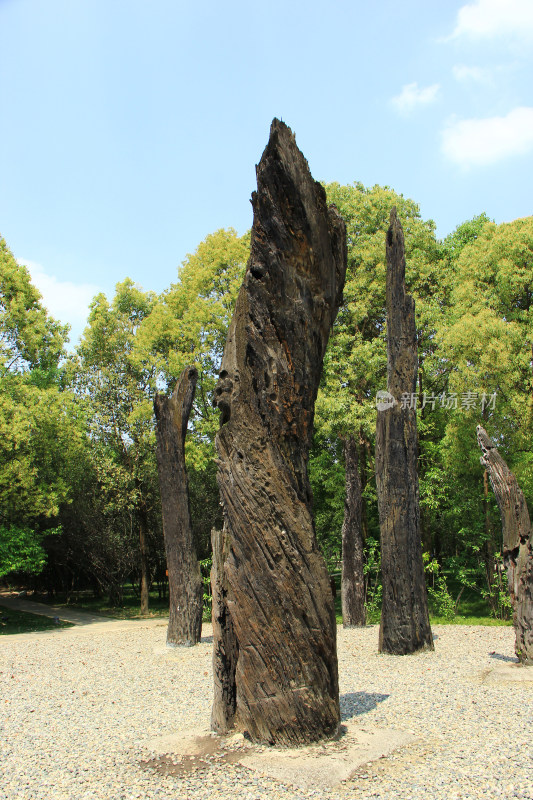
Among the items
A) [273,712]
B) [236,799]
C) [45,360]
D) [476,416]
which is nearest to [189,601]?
[273,712]

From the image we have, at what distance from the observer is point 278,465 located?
521 cm

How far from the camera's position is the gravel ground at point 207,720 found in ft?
14.2

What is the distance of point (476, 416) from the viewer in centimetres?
1492

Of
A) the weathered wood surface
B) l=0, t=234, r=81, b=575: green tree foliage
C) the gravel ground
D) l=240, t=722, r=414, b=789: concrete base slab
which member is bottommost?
the gravel ground

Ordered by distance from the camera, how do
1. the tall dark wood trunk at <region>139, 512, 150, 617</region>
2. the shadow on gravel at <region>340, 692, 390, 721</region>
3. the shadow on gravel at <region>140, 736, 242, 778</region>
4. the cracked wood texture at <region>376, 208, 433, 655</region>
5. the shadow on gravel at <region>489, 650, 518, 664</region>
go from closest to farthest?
the shadow on gravel at <region>140, 736, 242, 778</region> < the shadow on gravel at <region>340, 692, 390, 721</region> < the shadow on gravel at <region>489, 650, 518, 664</region> < the cracked wood texture at <region>376, 208, 433, 655</region> < the tall dark wood trunk at <region>139, 512, 150, 617</region>

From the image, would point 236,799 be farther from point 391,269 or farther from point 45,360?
point 45,360

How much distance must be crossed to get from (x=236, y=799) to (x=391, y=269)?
27.5 ft

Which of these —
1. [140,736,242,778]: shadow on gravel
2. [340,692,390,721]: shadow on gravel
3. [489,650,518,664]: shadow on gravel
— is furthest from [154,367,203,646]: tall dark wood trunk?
[140,736,242,778]: shadow on gravel

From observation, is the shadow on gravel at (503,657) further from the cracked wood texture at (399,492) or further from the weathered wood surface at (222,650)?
the weathered wood surface at (222,650)

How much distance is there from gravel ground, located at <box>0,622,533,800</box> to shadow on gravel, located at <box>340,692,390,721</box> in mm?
12

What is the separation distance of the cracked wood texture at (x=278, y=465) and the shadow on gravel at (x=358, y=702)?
1.12m

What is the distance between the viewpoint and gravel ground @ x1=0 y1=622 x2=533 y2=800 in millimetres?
4328

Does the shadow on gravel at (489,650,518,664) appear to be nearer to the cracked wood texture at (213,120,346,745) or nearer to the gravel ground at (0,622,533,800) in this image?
the gravel ground at (0,622,533,800)

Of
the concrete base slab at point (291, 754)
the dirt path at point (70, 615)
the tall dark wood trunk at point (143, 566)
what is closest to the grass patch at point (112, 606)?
the tall dark wood trunk at point (143, 566)
